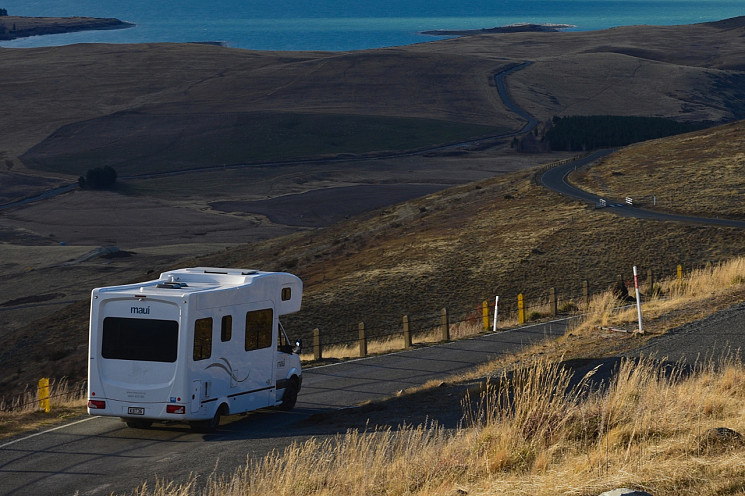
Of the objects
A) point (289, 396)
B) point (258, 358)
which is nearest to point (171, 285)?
point (258, 358)

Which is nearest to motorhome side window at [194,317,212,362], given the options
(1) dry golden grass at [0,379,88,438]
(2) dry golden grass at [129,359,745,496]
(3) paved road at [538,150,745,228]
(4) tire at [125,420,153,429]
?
(4) tire at [125,420,153,429]

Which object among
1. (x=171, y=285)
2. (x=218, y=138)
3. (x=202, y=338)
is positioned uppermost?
(x=171, y=285)

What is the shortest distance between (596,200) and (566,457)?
45629 millimetres

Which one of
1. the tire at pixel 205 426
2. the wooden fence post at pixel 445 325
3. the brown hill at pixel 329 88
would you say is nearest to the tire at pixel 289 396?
the tire at pixel 205 426

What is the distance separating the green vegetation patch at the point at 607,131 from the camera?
426ft

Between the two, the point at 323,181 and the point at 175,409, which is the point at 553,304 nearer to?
the point at 175,409

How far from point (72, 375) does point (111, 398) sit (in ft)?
61.4

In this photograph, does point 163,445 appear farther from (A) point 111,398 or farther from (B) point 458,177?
(B) point 458,177

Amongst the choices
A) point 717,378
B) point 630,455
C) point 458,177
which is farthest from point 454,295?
point 458,177

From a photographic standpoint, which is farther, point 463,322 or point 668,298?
point 463,322

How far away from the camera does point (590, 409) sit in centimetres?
1052

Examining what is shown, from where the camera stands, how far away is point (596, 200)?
2090 inches

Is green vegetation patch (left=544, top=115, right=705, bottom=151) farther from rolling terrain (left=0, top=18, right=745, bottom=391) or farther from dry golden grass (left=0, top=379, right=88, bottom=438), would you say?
dry golden grass (left=0, top=379, right=88, bottom=438)

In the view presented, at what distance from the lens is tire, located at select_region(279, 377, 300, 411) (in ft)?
56.1
